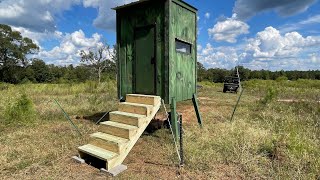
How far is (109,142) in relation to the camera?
5.13 metres

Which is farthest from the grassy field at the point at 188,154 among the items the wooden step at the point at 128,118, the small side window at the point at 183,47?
the small side window at the point at 183,47

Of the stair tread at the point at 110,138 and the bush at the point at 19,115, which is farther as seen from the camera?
the bush at the point at 19,115

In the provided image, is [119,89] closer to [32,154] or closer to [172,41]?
[172,41]

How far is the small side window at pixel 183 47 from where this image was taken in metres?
6.96

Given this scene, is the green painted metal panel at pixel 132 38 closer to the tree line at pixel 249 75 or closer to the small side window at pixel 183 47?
the small side window at pixel 183 47

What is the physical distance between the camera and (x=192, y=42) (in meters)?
7.79

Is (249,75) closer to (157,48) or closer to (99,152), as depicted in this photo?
(157,48)

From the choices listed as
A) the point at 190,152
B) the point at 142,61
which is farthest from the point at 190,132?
the point at 142,61

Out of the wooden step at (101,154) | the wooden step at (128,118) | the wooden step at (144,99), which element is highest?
the wooden step at (144,99)

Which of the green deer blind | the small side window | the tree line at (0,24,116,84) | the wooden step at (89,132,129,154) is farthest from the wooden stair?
the tree line at (0,24,116,84)

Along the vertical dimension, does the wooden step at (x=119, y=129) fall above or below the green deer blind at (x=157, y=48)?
below

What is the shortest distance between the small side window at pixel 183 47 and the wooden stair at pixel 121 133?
1.66 meters

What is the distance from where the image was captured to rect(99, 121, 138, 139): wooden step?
525 centimetres

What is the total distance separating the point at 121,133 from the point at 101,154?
66cm
